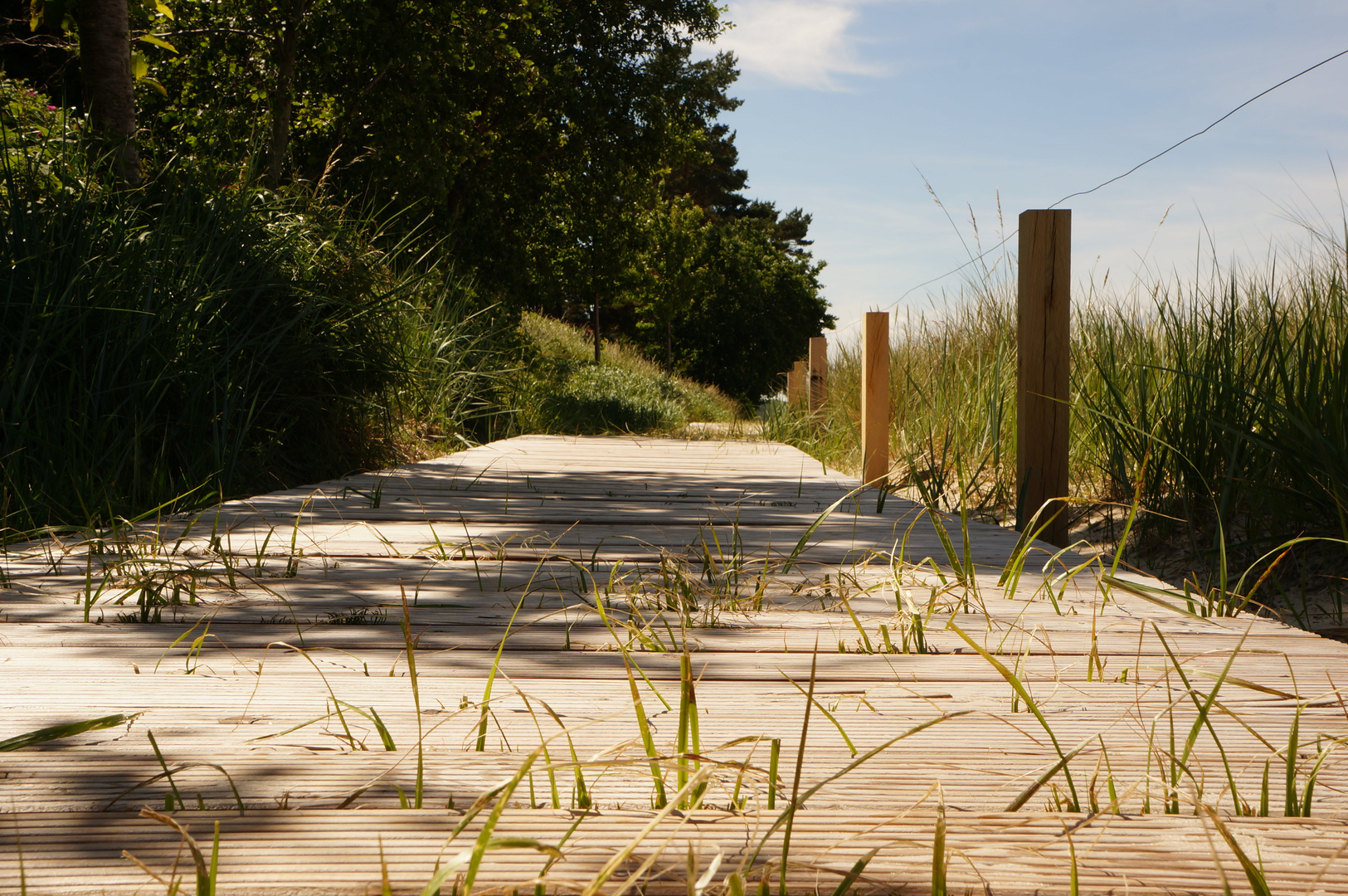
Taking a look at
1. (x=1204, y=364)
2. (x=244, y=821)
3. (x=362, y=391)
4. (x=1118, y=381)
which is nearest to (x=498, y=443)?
(x=362, y=391)

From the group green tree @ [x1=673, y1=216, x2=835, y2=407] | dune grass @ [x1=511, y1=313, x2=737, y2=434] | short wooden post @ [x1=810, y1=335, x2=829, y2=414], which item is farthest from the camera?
green tree @ [x1=673, y1=216, x2=835, y2=407]

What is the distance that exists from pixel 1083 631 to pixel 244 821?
1.32m

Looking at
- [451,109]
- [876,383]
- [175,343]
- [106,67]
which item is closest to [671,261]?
[451,109]

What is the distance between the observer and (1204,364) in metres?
3.03

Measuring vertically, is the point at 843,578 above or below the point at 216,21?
below

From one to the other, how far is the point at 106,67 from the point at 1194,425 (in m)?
5.35

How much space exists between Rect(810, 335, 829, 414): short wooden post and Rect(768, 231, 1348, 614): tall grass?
302cm

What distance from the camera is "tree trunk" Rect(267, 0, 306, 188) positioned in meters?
7.78

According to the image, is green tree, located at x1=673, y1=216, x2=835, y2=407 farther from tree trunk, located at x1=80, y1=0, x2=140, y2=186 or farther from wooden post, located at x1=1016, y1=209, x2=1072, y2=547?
wooden post, located at x1=1016, y1=209, x2=1072, y2=547

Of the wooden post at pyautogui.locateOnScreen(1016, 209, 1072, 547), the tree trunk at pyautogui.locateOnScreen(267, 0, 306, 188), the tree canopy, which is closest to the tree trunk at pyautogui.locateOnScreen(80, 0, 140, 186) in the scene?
the tree canopy

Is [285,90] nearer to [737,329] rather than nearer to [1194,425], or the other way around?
[1194,425]

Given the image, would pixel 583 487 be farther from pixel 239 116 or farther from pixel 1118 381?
pixel 239 116

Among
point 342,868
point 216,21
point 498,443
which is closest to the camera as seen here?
point 342,868

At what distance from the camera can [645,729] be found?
0.86 metres
